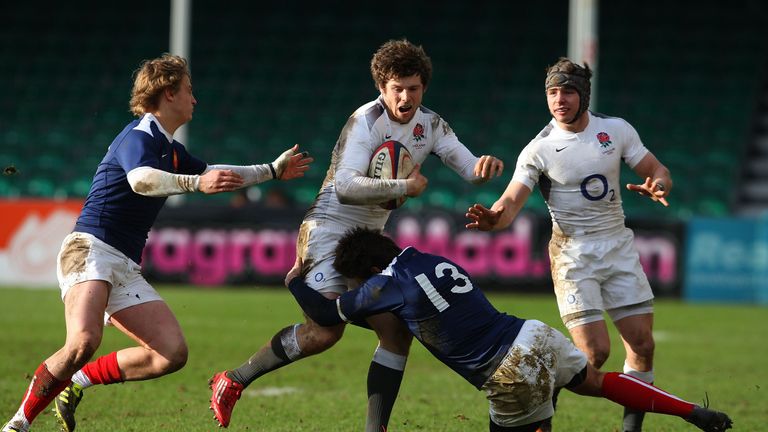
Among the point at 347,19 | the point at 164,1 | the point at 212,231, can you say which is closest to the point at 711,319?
the point at 212,231

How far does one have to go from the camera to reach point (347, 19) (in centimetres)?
2595

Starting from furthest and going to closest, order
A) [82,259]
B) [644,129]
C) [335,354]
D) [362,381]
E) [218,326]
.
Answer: [644,129] < [218,326] < [335,354] < [362,381] < [82,259]

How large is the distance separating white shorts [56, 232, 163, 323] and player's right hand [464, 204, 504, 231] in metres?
1.87

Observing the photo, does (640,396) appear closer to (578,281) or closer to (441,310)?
(578,281)

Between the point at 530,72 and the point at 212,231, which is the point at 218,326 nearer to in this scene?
the point at 212,231

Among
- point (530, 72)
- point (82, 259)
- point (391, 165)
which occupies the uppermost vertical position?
point (530, 72)

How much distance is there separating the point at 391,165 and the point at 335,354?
5386mm

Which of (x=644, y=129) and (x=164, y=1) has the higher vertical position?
(x=164, y=1)

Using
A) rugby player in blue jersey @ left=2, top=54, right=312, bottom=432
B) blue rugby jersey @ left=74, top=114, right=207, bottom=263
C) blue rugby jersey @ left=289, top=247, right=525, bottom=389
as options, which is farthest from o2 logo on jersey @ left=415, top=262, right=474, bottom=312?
blue rugby jersey @ left=74, top=114, right=207, bottom=263

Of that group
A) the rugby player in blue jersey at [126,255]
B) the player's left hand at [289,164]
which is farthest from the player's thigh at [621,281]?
the rugby player in blue jersey at [126,255]

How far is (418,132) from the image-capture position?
255 inches

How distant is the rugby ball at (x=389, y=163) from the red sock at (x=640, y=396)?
155 centimetres

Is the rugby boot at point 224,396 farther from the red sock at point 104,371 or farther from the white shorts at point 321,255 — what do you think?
the white shorts at point 321,255

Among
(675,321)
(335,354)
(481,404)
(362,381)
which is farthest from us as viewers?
(675,321)
